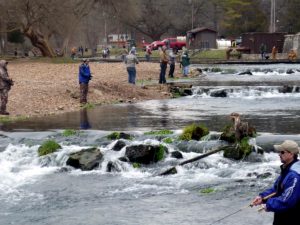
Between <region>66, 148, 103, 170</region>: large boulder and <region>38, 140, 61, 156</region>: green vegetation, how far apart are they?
0.98 m

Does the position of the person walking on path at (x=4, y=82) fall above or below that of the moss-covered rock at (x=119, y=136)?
above

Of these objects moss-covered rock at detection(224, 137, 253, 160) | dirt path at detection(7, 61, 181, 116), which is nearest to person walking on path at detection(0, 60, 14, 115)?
dirt path at detection(7, 61, 181, 116)

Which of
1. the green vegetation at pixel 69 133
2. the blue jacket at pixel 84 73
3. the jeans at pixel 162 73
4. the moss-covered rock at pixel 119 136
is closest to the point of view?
the moss-covered rock at pixel 119 136

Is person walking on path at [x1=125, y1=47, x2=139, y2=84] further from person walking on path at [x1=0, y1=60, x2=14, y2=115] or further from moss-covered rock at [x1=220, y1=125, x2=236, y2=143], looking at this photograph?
moss-covered rock at [x1=220, y1=125, x2=236, y2=143]

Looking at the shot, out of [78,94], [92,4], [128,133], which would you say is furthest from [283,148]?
[92,4]

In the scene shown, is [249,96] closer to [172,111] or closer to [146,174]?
[172,111]

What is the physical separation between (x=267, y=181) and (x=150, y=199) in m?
2.62

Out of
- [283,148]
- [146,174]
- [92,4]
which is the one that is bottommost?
[146,174]

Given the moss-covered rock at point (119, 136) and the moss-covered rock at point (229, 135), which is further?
the moss-covered rock at point (119, 136)

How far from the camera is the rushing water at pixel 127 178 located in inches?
436

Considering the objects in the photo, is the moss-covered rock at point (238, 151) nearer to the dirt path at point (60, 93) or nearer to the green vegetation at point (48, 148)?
the green vegetation at point (48, 148)

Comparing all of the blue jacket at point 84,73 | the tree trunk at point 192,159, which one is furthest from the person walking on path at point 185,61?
the tree trunk at point 192,159

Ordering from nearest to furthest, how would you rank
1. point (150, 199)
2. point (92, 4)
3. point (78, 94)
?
point (150, 199)
point (78, 94)
point (92, 4)

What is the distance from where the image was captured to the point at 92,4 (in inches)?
2108
